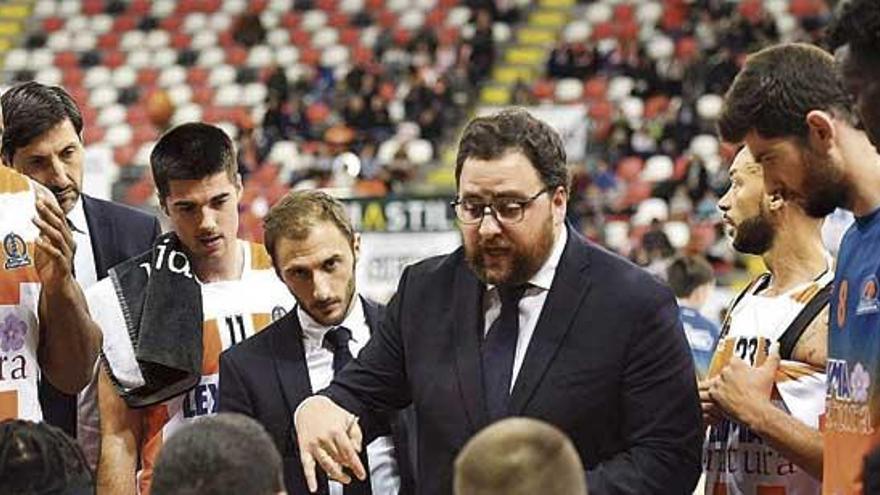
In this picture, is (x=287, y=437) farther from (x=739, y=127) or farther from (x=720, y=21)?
(x=720, y=21)

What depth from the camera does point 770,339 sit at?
4.38m

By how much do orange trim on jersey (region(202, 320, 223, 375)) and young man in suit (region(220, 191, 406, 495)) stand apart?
23 centimetres

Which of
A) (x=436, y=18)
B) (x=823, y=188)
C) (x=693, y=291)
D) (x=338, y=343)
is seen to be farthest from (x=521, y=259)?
A: (x=436, y=18)

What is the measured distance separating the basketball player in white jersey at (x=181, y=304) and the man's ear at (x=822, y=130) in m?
1.83

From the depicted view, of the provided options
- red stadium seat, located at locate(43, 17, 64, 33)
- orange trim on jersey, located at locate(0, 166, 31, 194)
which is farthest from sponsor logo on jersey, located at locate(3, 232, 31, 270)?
red stadium seat, located at locate(43, 17, 64, 33)

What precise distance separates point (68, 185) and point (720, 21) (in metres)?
16.6

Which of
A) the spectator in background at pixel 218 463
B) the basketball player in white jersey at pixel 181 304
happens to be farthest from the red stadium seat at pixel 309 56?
the spectator in background at pixel 218 463

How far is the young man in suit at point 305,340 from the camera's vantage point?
4484mm

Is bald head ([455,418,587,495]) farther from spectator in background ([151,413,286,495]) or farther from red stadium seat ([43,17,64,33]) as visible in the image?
red stadium seat ([43,17,64,33])

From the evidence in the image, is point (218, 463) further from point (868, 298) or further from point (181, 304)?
point (181, 304)

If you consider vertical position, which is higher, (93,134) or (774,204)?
(93,134)

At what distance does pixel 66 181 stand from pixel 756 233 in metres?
2.05

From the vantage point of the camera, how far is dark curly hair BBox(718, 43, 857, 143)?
382 cm

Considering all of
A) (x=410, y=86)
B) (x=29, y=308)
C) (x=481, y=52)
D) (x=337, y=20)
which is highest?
(x=337, y=20)
